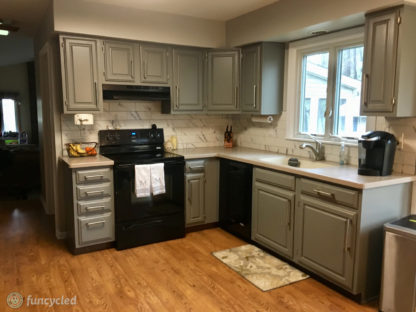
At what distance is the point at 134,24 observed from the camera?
3.64m

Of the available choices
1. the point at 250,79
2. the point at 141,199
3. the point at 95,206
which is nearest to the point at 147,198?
the point at 141,199

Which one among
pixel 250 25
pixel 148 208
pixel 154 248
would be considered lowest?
pixel 154 248

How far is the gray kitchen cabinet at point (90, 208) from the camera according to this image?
3287mm

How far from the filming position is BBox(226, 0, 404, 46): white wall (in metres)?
2.71

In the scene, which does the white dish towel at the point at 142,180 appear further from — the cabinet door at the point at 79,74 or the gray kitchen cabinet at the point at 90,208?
the cabinet door at the point at 79,74

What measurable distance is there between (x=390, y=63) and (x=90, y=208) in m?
2.83

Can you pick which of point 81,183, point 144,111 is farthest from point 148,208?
point 144,111

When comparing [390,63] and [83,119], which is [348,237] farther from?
[83,119]

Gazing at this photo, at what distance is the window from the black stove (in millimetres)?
1455

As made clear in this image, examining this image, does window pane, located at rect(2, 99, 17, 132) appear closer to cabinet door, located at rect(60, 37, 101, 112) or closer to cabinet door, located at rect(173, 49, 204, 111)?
cabinet door, located at rect(60, 37, 101, 112)

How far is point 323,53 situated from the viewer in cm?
353

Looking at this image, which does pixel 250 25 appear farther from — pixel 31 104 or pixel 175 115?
pixel 31 104

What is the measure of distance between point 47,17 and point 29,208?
270 cm

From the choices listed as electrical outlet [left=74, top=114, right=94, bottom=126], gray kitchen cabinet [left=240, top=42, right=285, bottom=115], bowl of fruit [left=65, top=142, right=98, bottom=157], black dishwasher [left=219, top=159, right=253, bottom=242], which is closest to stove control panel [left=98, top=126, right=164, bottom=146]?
bowl of fruit [left=65, top=142, right=98, bottom=157]
